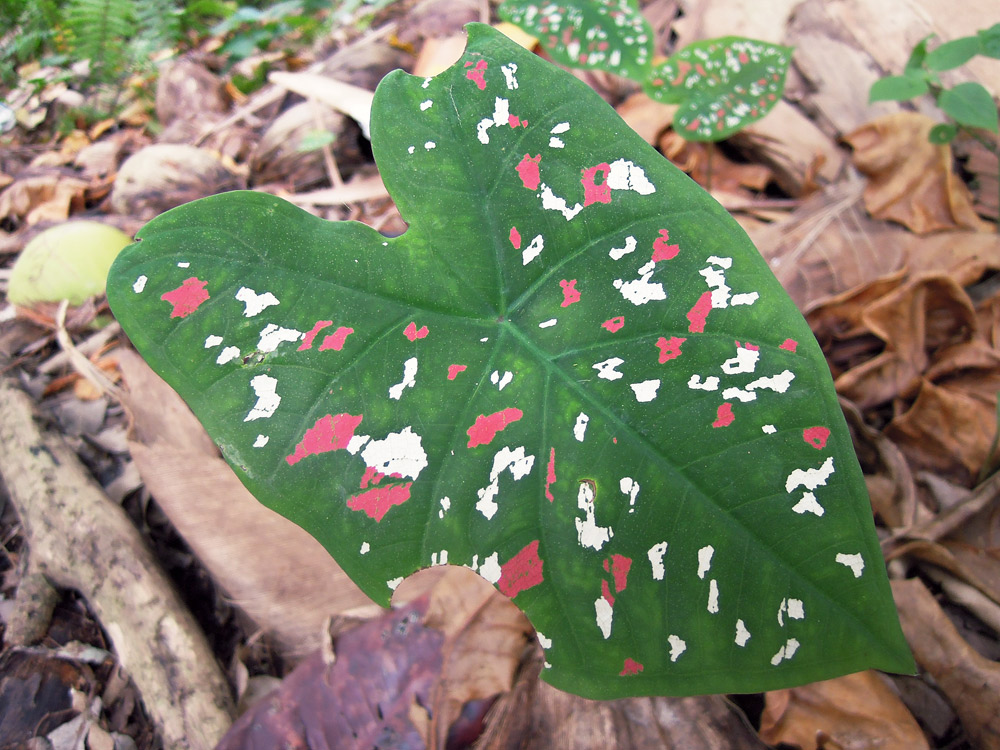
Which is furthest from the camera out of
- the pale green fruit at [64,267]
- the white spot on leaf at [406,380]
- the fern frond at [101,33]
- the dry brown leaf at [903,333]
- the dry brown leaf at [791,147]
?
the fern frond at [101,33]

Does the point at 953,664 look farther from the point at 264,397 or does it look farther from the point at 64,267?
the point at 64,267

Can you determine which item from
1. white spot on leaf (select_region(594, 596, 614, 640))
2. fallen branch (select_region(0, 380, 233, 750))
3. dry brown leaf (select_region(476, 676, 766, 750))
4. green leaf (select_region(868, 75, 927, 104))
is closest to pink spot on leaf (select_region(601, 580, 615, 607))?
white spot on leaf (select_region(594, 596, 614, 640))

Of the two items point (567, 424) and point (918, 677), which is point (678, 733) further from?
point (567, 424)

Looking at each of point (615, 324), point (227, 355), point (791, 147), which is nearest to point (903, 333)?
point (791, 147)

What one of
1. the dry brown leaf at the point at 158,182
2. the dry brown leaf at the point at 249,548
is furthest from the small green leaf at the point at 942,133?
the dry brown leaf at the point at 158,182

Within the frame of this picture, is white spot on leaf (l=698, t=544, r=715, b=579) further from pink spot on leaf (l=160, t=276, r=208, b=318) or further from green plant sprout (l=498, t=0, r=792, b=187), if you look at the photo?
green plant sprout (l=498, t=0, r=792, b=187)

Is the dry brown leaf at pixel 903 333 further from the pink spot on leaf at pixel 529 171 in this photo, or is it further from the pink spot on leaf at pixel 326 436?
the pink spot on leaf at pixel 326 436

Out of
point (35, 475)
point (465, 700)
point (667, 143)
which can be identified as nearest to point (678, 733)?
point (465, 700)
